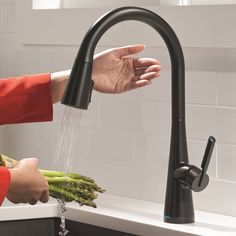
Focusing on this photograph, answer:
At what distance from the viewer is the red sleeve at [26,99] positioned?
232 cm

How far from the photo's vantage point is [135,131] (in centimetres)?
248

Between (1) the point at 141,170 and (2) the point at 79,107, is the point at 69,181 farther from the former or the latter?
(2) the point at 79,107

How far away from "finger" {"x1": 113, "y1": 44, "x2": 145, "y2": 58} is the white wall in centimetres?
27

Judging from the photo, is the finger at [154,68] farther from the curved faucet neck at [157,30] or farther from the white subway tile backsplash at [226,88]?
the white subway tile backsplash at [226,88]

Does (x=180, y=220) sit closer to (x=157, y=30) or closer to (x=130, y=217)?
(x=130, y=217)

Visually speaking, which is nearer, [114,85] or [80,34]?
[114,85]

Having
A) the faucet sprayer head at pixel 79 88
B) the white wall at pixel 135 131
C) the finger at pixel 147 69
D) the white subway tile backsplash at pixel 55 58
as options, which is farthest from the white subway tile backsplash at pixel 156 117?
the faucet sprayer head at pixel 79 88

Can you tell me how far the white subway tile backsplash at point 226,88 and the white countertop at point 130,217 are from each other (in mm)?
312

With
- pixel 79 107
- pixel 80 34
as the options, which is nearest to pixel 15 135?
pixel 80 34

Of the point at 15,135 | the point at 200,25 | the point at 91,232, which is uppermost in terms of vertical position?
the point at 200,25

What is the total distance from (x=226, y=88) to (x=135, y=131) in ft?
1.22

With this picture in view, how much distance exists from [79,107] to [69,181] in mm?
516

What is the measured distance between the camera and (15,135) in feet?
9.47

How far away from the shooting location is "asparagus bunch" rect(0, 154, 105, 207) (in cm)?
222
